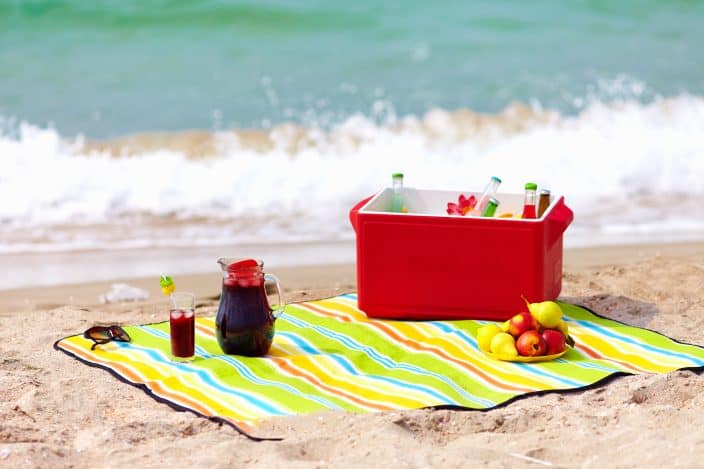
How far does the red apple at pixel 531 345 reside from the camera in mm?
3486

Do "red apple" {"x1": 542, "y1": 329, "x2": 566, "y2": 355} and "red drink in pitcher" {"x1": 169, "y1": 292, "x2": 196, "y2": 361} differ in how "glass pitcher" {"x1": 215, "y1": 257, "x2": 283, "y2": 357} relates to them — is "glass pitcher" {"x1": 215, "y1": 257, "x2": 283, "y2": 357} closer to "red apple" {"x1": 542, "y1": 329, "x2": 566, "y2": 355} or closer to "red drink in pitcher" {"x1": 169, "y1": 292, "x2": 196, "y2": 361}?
"red drink in pitcher" {"x1": 169, "y1": 292, "x2": 196, "y2": 361}

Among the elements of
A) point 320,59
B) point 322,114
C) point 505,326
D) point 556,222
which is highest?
point 320,59

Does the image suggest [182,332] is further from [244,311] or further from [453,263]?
[453,263]

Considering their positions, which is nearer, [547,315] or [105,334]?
[547,315]

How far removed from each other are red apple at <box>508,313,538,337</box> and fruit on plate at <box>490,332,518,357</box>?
4 centimetres

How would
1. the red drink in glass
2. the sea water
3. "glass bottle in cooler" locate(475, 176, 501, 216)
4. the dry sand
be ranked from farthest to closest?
the sea water < "glass bottle in cooler" locate(475, 176, 501, 216) < the red drink in glass < the dry sand

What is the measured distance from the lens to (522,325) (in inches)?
139

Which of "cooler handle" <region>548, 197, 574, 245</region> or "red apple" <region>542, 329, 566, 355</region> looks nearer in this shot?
"red apple" <region>542, 329, 566, 355</region>

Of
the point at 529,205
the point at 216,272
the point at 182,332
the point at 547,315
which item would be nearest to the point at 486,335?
the point at 547,315

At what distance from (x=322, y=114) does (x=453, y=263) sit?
18.5 ft

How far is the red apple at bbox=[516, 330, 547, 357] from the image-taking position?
3.49m

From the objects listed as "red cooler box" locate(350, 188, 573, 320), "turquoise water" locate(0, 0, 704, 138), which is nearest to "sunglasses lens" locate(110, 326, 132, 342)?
"red cooler box" locate(350, 188, 573, 320)

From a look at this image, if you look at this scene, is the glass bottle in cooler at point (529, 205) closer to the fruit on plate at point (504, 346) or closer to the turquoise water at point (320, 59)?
the fruit on plate at point (504, 346)

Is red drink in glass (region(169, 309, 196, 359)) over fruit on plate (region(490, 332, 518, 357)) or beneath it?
over
